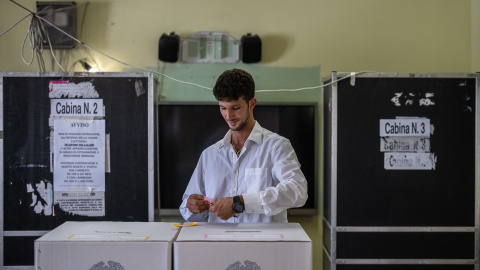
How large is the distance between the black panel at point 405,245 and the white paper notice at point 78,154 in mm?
1405

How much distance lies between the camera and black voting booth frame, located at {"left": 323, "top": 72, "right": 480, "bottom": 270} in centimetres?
237

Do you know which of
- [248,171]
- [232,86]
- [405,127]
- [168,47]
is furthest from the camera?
[168,47]

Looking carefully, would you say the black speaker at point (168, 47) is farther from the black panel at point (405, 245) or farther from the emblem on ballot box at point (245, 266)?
the emblem on ballot box at point (245, 266)

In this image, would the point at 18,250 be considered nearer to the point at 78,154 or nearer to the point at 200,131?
the point at 78,154

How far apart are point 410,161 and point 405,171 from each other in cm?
6

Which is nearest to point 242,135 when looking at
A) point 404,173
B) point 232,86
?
point 232,86

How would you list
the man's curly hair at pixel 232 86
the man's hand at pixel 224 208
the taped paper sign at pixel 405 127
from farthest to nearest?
the taped paper sign at pixel 405 127, the man's curly hair at pixel 232 86, the man's hand at pixel 224 208

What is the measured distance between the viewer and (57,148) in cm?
227

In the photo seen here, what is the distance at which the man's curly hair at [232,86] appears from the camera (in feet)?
5.72

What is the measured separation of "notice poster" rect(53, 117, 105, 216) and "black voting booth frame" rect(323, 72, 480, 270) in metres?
1.29

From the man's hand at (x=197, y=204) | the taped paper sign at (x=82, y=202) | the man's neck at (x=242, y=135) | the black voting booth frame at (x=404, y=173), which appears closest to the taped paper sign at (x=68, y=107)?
the taped paper sign at (x=82, y=202)

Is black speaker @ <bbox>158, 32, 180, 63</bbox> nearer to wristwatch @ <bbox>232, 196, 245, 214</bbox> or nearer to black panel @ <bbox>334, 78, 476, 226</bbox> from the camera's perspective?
black panel @ <bbox>334, 78, 476, 226</bbox>

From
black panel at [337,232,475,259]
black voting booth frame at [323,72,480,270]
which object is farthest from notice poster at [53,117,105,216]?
black panel at [337,232,475,259]

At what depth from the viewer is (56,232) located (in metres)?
1.34
